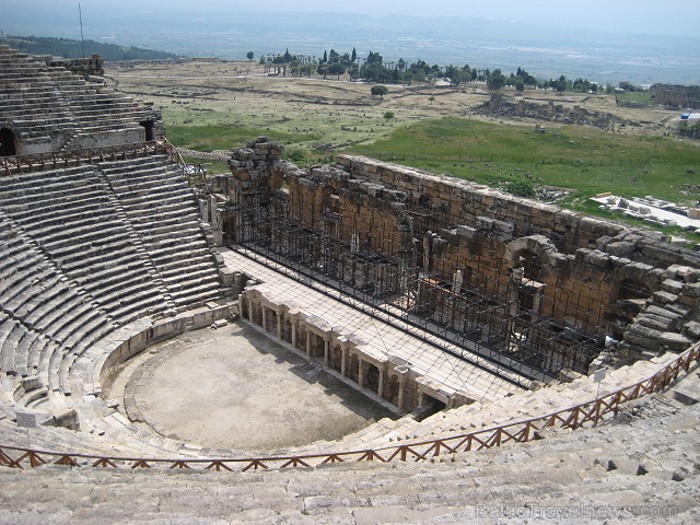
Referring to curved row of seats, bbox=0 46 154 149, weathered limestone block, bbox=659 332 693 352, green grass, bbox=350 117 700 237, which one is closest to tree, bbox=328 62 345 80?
green grass, bbox=350 117 700 237

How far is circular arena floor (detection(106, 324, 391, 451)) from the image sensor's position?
64.4ft

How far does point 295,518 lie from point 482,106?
366ft

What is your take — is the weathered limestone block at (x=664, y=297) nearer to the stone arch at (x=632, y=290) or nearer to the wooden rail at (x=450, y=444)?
the stone arch at (x=632, y=290)

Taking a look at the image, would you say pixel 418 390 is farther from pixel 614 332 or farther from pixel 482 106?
pixel 482 106

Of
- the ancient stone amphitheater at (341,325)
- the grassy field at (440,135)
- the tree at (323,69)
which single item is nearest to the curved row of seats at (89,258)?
the ancient stone amphitheater at (341,325)

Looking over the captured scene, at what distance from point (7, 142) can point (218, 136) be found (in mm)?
44188

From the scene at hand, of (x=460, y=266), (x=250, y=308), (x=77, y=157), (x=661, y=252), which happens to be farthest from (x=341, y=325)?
(x=77, y=157)

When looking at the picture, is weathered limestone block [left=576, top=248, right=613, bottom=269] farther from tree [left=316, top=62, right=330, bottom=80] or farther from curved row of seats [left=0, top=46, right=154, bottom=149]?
tree [left=316, top=62, right=330, bottom=80]

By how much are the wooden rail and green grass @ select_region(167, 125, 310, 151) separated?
179 feet

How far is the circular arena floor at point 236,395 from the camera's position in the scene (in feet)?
64.4

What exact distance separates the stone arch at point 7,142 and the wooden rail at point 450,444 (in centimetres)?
1829

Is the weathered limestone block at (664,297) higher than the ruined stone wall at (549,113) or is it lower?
higher

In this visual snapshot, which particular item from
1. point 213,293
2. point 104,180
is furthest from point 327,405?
point 104,180

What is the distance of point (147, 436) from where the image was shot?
730 inches
